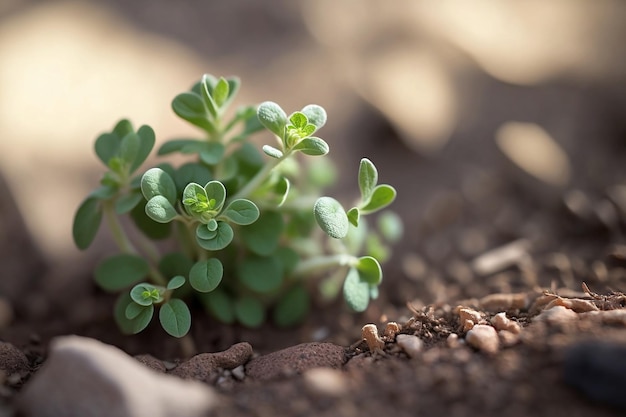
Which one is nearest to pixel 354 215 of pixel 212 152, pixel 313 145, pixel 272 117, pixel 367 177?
pixel 367 177

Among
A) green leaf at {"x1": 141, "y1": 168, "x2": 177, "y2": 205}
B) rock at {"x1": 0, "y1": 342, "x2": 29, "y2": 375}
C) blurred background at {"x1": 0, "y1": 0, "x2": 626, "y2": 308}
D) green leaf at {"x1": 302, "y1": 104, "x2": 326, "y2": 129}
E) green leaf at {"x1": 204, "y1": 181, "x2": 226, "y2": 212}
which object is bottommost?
rock at {"x1": 0, "y1": 342, "x2": 29, "y2": 375}

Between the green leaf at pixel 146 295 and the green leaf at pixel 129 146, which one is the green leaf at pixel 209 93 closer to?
the green leaf at pixel 129 146

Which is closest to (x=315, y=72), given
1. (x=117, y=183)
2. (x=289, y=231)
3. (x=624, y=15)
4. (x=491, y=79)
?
(x=491, y=79)

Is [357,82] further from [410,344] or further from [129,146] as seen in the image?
[410,344]

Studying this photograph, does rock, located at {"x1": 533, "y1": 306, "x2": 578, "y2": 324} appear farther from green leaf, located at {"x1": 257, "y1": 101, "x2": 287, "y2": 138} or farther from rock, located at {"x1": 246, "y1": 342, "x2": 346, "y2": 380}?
green leaf, located at {"x1": 257, "y1": 101, "x2": 287, "y2": 138}

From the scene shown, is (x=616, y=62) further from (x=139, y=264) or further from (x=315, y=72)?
(x=139, y=264)

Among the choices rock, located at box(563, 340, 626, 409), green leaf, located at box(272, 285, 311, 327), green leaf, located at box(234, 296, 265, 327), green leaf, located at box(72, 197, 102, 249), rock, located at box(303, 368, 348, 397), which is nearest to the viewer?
rock, located at box(563, 340, 626, 409)

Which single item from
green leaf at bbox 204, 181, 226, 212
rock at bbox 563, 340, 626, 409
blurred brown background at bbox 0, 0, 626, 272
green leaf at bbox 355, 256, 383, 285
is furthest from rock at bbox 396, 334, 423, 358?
blurred brown background at bbox 0, 0, 626, 272
